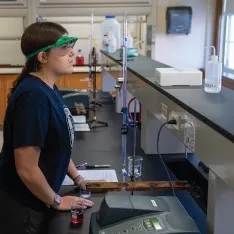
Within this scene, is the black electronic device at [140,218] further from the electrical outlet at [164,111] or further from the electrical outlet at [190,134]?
the electrical outlet at [164,111]

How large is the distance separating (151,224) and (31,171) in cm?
46

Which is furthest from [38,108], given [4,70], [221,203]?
[4,70]

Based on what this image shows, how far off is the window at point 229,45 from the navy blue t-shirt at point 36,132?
301cm

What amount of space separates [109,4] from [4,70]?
2.41 meters

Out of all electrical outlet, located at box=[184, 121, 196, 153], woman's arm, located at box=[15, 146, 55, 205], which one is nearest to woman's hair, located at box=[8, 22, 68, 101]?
woman's arm, located at box=[15, 146, 55, 205]

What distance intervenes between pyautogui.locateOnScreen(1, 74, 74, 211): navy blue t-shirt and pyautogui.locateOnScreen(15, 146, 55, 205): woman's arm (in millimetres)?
29

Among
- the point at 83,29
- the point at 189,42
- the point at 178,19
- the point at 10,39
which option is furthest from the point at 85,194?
the point at 10,39

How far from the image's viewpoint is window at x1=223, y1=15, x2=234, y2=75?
4.24 m

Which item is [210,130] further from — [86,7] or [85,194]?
[86,7]

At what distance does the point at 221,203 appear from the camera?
1.22 m

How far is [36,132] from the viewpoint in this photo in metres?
1.39

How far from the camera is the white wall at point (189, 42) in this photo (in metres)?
4.26

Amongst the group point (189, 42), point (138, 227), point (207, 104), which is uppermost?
point (189, 42)

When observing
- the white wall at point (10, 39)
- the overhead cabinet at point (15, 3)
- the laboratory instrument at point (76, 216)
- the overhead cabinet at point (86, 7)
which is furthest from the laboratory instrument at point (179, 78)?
the white wall at point (10, 39)
